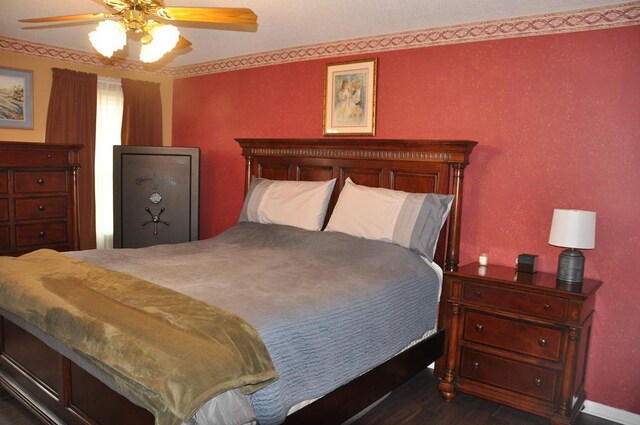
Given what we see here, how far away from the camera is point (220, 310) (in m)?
1.99

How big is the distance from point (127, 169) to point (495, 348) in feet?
11.8

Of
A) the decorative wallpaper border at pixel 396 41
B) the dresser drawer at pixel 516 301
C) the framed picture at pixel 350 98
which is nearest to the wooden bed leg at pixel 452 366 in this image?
the dresser drawer at pixel 516 301

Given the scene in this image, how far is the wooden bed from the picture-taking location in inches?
83.7

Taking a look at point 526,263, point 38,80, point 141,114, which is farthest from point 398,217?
point 38,80

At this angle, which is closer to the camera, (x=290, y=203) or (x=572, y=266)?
(x=572, y=266)

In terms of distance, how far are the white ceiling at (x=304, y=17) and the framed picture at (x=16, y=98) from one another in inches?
12.9

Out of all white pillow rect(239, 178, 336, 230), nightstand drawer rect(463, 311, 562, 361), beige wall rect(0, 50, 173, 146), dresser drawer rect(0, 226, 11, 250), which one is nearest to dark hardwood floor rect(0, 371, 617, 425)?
nightstand drawer rect(463, 311, 562, 361)

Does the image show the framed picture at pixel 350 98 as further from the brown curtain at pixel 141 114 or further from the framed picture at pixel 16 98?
the framed picture at pixel 16 98

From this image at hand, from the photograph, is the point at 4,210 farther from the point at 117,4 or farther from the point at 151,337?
the point at 151,337

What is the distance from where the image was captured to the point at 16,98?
14.5ft

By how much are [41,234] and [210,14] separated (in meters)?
2.74

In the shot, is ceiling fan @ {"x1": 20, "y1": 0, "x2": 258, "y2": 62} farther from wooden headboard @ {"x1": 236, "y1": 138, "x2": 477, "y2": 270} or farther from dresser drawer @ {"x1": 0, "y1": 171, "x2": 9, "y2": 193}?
dresser drawer @ {"x1": 0, "y1": 171, "x2": 9, "y2": 193}

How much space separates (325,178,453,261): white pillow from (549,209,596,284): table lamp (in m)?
0.68

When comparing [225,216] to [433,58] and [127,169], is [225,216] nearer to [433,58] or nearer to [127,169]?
[127,169]
